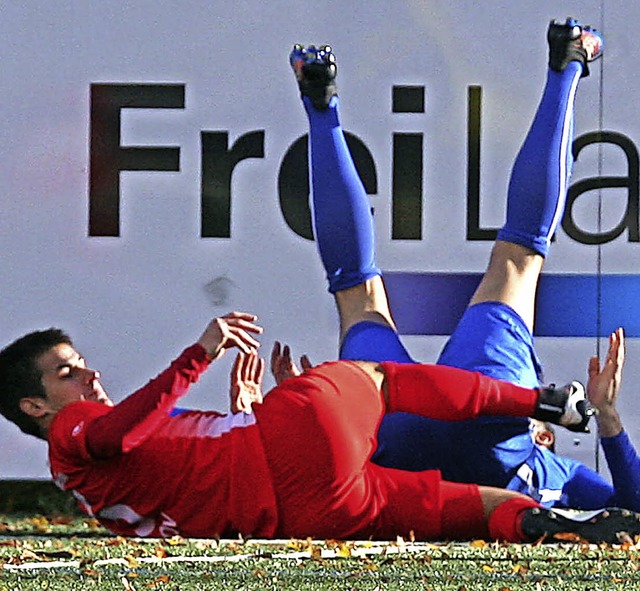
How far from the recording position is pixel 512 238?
522 centimetres

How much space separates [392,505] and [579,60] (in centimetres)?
160

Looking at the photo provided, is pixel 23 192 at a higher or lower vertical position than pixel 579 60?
lower

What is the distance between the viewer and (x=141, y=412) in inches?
165

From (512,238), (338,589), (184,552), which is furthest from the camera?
(512,238)

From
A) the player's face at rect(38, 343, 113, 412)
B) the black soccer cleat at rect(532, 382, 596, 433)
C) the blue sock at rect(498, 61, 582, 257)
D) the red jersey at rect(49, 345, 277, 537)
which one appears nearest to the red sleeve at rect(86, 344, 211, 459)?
the red jersey at rect(49, 345, 277, 537)

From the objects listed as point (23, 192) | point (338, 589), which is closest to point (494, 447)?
point (338, 589)

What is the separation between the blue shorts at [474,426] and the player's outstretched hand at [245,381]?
12.1 inches

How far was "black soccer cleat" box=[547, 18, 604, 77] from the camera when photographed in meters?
5.16

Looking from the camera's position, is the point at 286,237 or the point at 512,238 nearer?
the point at 512,238

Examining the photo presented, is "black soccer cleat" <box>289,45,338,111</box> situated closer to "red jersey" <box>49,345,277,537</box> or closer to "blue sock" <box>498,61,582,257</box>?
"blue sock" <box>498,61,582,257</box>

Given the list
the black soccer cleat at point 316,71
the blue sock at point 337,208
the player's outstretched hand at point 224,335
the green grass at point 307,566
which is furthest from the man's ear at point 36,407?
the black soccer cleat at point 316,71

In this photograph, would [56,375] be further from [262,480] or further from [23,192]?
Answer: [23,192]

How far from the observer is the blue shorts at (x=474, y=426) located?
4887mm

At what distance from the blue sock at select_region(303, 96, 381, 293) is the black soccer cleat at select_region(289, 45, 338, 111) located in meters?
0.05
